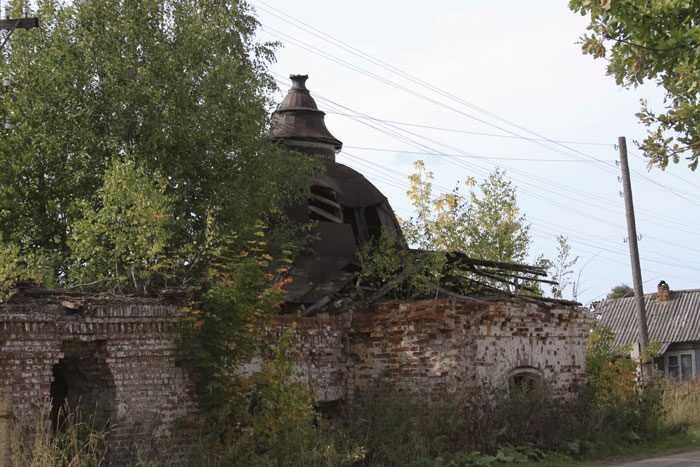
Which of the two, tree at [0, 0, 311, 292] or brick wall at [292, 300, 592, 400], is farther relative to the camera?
tree at [0, 0, 311, 292]

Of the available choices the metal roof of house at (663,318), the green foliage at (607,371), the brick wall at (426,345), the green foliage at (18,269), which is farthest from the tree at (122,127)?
the metal roof of house at (663,318)

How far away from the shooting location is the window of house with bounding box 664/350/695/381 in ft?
106

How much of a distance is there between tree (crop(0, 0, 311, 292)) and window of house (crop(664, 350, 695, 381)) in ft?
70.8

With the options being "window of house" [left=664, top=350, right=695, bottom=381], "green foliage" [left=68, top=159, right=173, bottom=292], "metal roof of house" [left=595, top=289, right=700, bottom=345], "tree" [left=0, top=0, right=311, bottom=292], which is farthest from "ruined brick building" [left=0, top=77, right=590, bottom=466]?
"window of house" [left=664, top=350, right=695, bottom=381]

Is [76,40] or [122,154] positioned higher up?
[76,40]

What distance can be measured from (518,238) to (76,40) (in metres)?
16.7

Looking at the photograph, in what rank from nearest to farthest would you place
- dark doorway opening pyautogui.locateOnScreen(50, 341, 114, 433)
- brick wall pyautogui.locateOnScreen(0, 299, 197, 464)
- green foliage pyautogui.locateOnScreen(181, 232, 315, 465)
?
brick wall pyautogui.locateOnScreen(0, 299, 197, 464) < dark doorway opening pyautogui.locateOnScreen(50, 341, 114, 433) < green foliage pyautogui.locateOnScreen(181, 232, 315, 465)

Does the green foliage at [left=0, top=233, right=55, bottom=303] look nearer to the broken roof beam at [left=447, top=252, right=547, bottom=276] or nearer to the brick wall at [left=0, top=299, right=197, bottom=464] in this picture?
the brick wall at [left=0, top=299, right=197, bottom=464]

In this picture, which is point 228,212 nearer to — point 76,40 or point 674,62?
point 76,40

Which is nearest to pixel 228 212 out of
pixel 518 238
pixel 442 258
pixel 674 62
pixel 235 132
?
pixel 235 132

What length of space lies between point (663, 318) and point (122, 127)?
26.0 m

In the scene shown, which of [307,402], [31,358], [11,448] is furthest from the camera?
[307,402]

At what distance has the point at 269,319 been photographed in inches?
450

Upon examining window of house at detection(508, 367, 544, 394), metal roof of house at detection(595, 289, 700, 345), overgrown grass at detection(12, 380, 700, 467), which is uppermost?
A: metal roof of house at detection(595, 289, 700, 345)
